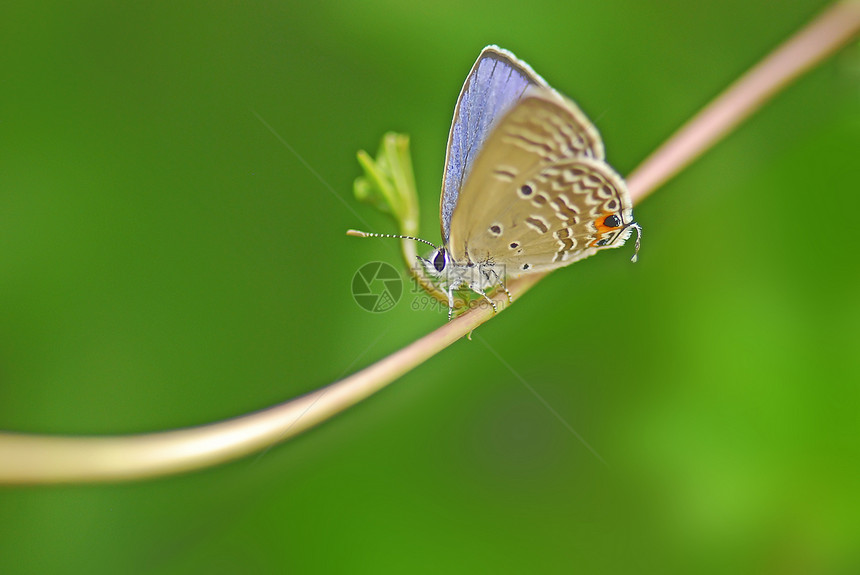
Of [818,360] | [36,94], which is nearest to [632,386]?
[818,360]

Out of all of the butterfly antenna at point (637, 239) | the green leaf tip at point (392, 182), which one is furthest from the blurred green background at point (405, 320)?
the green leaf tip at point (392, 182)

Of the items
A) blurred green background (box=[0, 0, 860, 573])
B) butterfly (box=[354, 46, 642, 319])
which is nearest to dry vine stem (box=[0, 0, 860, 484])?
butterfly (box=[354, 46, 642, 319])

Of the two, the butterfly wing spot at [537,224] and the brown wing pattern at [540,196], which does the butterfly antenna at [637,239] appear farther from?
the butterfly wing spot at [537,224]

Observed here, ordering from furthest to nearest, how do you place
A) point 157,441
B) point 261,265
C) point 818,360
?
point 261,265 → point 818,360 → point 157,441

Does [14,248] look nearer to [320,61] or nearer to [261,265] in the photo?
[261,265]

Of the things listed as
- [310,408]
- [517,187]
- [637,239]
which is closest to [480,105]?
[517,187]

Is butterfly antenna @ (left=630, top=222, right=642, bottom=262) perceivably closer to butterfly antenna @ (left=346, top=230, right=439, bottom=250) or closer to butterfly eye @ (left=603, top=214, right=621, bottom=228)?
butterfly eye @ (left=603, top=214, right=621, bottom=228)

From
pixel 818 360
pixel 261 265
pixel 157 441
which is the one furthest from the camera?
pixel 261 265
